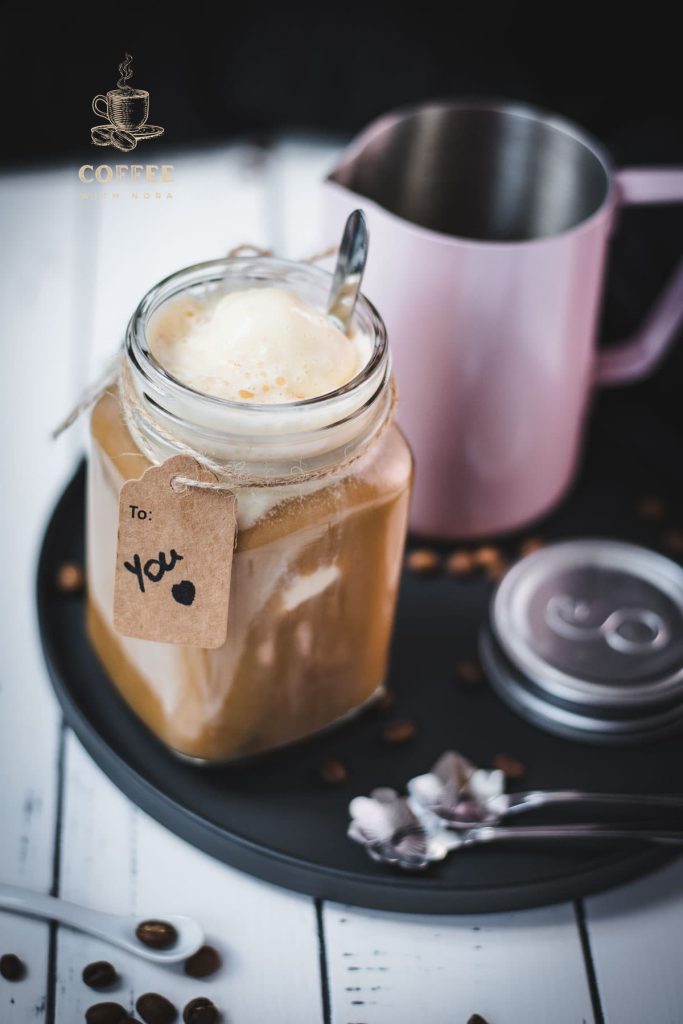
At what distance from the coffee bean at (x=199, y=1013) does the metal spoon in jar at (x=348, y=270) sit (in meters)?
0.46

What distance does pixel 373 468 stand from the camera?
80cm

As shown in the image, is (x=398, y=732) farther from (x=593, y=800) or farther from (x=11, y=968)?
(x=11, y=968)

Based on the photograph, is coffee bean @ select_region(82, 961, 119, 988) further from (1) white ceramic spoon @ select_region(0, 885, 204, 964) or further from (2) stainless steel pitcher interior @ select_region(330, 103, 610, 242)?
(2) stainless steel pitcher interior @ select_region(330, 103, 610, 242)

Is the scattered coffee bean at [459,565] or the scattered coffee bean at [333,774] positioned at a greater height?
the scattered coffee bean at [459,565]

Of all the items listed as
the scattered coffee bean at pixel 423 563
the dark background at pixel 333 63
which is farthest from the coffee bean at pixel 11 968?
the dark background at pixel 333 63

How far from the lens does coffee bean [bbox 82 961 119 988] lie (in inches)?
30.8

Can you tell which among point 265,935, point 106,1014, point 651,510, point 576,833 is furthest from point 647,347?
point 106,1014

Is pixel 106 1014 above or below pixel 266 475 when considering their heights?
below

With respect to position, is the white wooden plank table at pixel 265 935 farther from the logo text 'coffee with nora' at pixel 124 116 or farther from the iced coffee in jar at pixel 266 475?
the logo text 'coffee with nora' at pixel 124 116

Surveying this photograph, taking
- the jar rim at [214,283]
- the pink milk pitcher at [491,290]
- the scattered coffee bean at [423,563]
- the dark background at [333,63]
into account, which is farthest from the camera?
the dark background at [333,63]

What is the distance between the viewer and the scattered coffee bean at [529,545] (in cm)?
108

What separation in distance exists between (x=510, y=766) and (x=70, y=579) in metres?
0.40

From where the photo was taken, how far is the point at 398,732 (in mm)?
926

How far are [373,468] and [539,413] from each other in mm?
265
